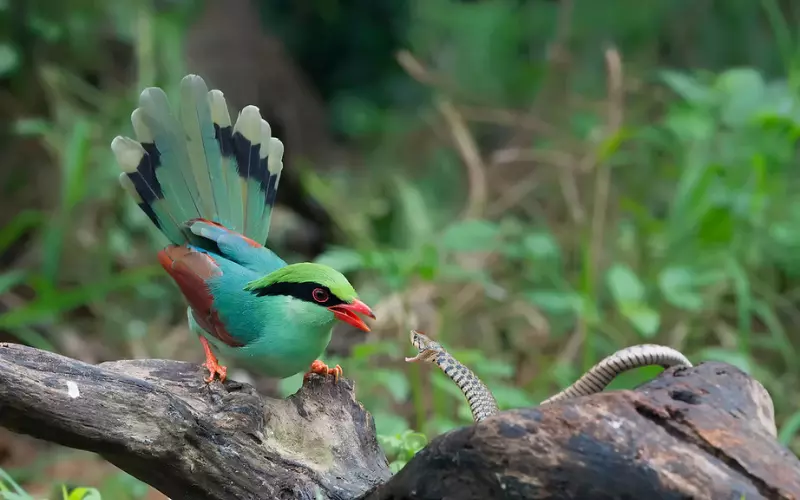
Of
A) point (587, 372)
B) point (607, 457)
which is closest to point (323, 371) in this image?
point (587, 372)

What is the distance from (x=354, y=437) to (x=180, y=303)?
106 inches

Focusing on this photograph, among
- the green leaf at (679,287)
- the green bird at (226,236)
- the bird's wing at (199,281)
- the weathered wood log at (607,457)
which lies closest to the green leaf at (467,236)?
the green leaf at (679,287)

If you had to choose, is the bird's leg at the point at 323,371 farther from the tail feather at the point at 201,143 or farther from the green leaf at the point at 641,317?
the green leaf at the point at 641,317

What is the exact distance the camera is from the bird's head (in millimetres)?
1773

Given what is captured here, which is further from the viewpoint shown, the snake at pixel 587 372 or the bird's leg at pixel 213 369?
the bird's leg at pixel 213 369

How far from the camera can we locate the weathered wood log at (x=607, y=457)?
131cm

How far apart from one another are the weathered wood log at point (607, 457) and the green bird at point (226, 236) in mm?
465

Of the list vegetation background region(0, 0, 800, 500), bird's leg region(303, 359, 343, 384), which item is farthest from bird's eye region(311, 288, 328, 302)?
vegetation background region(0, 0, 800, 500)

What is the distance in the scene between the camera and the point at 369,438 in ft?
6.14

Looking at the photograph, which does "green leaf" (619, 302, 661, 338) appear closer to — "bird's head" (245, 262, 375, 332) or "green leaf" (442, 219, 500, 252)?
"green leaf" (442, 219, 500, 252)

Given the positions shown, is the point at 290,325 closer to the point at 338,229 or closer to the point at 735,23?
the point at 338,229

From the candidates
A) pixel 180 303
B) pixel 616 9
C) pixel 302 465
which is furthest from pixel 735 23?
pixel 302 465

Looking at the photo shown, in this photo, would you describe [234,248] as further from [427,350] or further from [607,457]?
[607,457]

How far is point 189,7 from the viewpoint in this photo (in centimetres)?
490
